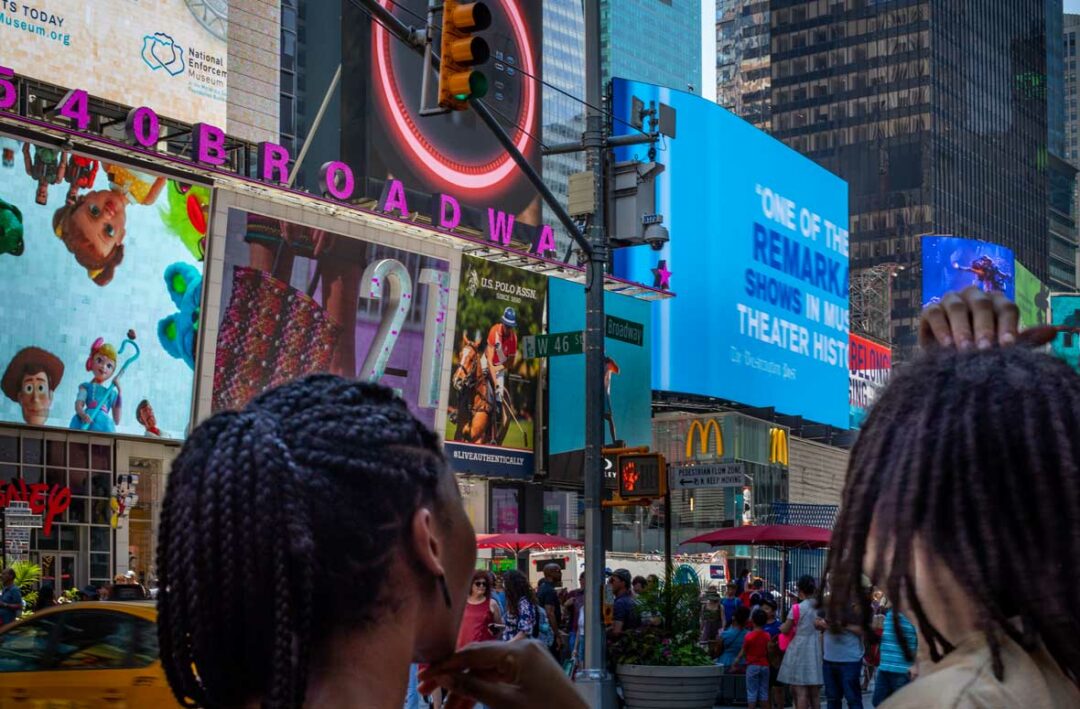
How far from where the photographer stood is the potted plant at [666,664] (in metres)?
17.1

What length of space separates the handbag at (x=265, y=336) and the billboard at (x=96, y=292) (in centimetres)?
115

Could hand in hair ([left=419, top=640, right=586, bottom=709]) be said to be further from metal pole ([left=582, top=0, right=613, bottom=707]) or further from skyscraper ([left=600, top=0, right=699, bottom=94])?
skyscraper ([left=600, top=0, right=699, bottom=94])

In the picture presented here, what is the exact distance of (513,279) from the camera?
5775 centimetres

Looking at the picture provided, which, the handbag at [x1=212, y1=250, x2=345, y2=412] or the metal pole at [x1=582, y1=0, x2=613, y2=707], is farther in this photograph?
the handbag at [x1=212, y1=250, x2=345, y2=412]

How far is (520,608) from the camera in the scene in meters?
15.9

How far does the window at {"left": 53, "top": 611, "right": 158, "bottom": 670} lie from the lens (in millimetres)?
10836

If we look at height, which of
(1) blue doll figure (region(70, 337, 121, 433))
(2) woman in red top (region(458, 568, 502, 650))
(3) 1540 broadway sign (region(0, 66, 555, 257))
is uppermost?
(3) 1540 broadway sign (region(0, 66, 555, 257))

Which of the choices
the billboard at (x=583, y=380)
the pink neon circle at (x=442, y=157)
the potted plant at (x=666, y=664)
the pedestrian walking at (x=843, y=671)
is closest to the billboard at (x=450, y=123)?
the pink neon circle at (x=442, y=157)

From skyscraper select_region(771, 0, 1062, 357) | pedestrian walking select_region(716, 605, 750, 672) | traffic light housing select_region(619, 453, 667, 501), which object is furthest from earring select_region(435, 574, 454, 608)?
skyscraper select_region(771, 0, 1062, 357)

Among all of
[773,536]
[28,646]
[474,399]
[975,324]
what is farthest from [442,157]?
[975,324]

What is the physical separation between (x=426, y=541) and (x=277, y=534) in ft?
0.67

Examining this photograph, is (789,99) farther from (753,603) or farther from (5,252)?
(753,603)

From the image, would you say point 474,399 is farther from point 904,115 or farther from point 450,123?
point 904,115

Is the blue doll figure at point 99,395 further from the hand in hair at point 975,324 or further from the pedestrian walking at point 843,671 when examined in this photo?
the hand in hair at point 975,324
